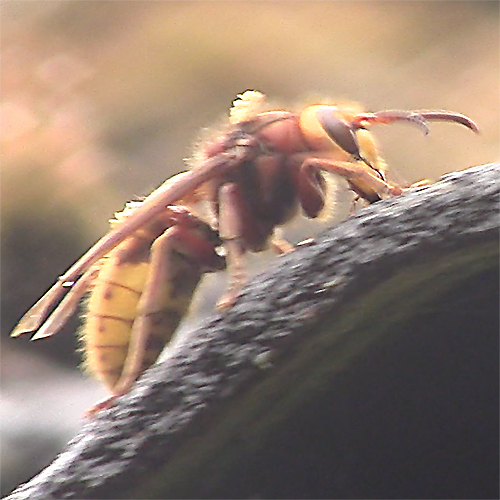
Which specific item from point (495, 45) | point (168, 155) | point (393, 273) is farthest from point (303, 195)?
point (495, 45)

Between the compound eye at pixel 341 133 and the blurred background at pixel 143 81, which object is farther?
the blurred background at pixel 143 81

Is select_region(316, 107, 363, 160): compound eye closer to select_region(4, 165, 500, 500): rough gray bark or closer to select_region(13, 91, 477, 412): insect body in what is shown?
select_region(13, 91, 477, 412): insect body

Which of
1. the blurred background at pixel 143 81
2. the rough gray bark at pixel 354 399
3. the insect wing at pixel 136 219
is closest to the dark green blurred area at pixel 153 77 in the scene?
the blurred background at pixel 143 81

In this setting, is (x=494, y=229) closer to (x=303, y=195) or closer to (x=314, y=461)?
(x=314, y=461)

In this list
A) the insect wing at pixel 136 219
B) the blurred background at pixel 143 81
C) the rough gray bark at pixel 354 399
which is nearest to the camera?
the rough gray bark at pixel 354 399

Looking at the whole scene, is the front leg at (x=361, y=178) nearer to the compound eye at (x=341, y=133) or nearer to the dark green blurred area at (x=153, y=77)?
the compound eye at (x=341, y=133)

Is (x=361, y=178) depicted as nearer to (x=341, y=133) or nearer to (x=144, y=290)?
(x=341, y=133)

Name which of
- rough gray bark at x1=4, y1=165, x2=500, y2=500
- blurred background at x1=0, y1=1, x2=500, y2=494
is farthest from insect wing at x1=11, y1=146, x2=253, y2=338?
blurred background at x1=0, y1=1, x2=500, y2=494
